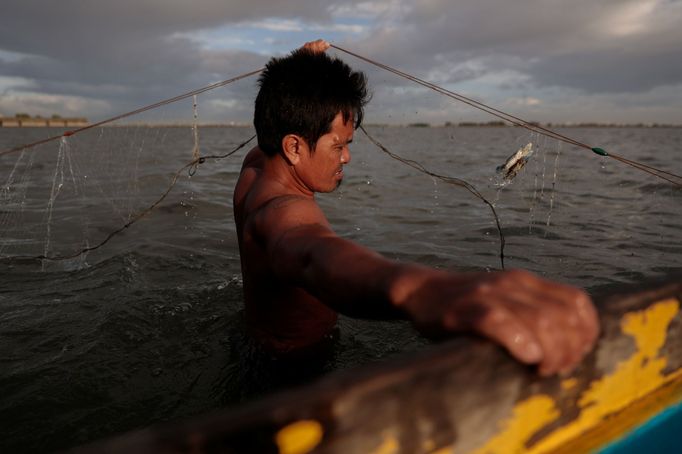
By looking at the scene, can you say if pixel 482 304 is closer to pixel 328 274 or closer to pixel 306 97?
pixel 328 274

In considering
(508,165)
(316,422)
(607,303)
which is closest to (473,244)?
(508,165)

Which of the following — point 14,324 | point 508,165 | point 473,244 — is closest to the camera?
point 14,324

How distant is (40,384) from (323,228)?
8.00 ft

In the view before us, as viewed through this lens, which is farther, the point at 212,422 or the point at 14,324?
the point at 14,324

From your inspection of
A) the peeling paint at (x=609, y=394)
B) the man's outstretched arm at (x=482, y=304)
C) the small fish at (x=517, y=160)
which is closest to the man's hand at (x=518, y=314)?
the man's outstretched arm at (x=482, y=304)

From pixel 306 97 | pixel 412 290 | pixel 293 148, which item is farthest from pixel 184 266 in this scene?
pixel 412 290

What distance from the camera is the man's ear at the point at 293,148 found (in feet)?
7.59

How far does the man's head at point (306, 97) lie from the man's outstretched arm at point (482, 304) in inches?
45.8

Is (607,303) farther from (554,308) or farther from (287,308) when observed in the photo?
(287,308)

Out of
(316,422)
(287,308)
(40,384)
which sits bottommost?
(40,384)

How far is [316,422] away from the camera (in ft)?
2.37

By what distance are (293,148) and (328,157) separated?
179mm

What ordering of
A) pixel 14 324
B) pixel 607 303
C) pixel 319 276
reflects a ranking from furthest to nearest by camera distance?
pixel 14 324 → pixel 319 276 → pixel 607 303

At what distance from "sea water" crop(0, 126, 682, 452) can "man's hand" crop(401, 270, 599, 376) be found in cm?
204
